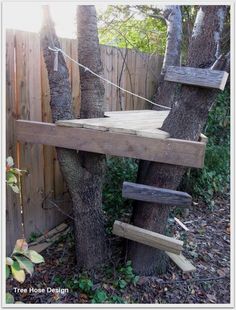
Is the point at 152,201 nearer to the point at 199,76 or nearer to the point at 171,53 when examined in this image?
the point at 199,76

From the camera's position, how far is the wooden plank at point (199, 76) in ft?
5.54

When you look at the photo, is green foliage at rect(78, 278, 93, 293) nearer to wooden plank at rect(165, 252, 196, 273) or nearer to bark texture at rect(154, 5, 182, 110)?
wooden plank at rect(165, 252, 196, 273)

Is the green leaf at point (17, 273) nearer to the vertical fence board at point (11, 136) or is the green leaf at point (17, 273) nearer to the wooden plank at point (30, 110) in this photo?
the vertical fence board at point (11, 136)

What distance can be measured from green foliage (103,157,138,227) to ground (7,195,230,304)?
295mm

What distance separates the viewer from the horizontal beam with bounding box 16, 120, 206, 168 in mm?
1766

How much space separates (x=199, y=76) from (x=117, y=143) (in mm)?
570

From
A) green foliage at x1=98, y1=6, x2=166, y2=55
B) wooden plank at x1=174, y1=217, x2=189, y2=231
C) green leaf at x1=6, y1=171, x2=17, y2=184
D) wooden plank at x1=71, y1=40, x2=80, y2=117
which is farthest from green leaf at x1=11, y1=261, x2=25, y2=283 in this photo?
green foliage at x1=98, y1=6, x2=166, y2=55

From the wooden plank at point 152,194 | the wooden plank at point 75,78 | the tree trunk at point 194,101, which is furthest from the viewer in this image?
the wooden plank at point 75,78

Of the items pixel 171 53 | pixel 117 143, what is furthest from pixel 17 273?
pixel 171 53

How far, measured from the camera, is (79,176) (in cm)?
217

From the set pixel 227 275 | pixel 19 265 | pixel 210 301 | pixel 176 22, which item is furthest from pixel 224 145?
pixel 19 265

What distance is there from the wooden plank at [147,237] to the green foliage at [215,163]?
4.83ft

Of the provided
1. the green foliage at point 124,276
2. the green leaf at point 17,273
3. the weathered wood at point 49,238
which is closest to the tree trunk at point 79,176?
the green foliage at point 124,276

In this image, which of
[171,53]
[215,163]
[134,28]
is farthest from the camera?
[134,28]
